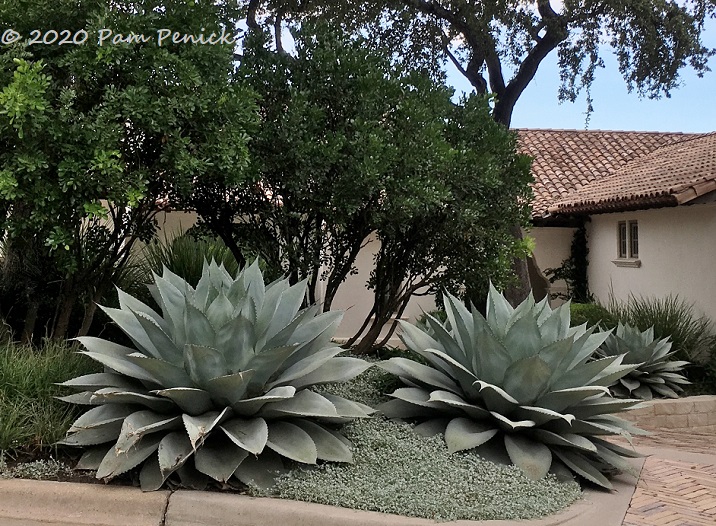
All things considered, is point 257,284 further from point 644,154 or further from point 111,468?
point 644,154

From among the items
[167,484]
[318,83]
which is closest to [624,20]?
[318,83]

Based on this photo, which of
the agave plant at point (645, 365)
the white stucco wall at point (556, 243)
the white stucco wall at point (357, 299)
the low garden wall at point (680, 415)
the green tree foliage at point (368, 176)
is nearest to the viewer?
the green tree foliage at point (368, 176)

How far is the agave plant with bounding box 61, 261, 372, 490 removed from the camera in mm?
4277

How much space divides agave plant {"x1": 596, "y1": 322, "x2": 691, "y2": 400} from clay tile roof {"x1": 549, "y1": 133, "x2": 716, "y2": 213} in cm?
313

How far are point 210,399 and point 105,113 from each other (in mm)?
2321

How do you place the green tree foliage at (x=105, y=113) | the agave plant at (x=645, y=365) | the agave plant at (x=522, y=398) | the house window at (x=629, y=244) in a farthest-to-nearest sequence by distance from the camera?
the house window at (x=629, y=244) < the agave plant at (x=645, y=365) < the green tree foliage at (x=105, y=113) < the agave plant at (x=522, y=398)

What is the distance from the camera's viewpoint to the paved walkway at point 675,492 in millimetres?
4453

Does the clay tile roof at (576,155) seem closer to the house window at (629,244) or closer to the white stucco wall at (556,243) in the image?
the white stucco wall at (556,243)

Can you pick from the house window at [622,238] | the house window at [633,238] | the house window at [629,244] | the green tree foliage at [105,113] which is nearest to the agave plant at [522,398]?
the green tree foliage at [105,113]

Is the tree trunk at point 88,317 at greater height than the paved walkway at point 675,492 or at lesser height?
greater

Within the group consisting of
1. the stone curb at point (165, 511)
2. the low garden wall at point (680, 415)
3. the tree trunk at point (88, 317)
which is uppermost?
the tree trunk at point (88, 317)

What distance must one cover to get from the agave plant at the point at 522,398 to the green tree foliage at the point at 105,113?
2.30m

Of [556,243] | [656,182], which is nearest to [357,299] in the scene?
[556,243]

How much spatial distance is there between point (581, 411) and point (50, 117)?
4.53 m
